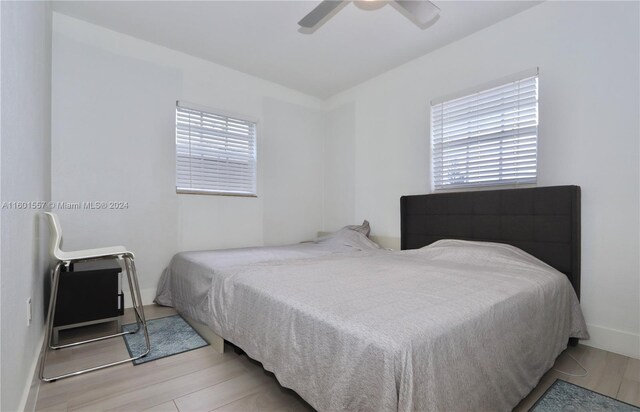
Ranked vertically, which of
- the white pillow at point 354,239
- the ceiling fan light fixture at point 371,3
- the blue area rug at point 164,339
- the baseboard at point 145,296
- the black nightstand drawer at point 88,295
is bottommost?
the blue area rug at point 164,339

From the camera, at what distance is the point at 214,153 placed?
11.2 ft

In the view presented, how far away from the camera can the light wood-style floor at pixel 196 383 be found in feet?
4.75

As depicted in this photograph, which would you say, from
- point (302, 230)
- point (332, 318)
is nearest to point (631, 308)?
point (332, 318)

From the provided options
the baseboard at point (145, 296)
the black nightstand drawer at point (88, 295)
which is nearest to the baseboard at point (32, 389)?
the black nightstand drawer at point (88, 295)

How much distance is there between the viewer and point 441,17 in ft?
8.32

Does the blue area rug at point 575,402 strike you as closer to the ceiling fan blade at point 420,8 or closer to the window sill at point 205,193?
the ceiling fan blade at point 420,8

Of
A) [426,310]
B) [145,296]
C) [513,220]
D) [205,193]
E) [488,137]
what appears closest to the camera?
[426,310]

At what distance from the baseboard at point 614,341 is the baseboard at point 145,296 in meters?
3.64

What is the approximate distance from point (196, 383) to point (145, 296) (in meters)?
1.64

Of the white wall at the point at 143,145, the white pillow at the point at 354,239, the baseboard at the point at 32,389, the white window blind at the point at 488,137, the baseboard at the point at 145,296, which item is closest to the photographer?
the baseboard at the point at 32,389

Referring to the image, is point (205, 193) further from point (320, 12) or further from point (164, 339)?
point (320, 12)

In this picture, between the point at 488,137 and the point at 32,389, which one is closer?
the point at 32,389

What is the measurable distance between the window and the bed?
1.08 metres

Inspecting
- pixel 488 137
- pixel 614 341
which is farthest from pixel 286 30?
pixel 614 341
